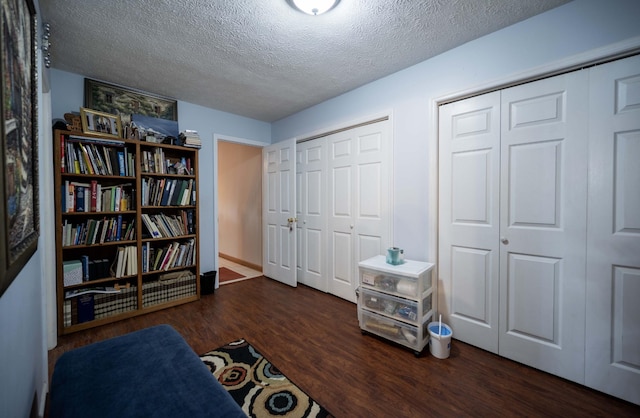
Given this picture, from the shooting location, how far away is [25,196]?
0.93 meters

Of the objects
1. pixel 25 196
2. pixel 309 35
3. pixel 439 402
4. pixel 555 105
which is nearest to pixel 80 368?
pixel 25 196

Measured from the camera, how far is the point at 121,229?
8.43 ft

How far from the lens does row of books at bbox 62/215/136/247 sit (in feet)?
7.53

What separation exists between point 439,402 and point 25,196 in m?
2.24

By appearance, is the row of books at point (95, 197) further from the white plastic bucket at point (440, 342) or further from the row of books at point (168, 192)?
the white plastic bucket at point (440, 342)

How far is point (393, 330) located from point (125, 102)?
3.58 metres

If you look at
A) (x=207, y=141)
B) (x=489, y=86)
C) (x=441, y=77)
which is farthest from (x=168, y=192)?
(x=489, y=86)

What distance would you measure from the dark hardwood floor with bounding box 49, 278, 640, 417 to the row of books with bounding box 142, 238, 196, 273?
49 centimetres

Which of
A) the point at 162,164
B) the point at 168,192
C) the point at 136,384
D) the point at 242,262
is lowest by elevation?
the point at 242,262

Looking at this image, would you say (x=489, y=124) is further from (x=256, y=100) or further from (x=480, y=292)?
(x=256, y=100)

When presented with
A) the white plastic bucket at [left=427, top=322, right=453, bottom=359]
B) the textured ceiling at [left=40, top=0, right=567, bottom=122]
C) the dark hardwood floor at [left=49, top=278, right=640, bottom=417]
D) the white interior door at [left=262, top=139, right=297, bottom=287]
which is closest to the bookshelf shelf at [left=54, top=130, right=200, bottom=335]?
the dark hardwood floor at [left=49, top=278, right=640, bottom=417]

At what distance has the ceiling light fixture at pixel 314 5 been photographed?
5.20 feet

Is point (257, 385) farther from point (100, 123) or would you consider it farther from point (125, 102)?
point (125, 102)

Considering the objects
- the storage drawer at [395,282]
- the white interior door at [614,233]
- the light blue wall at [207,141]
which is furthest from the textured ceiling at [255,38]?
the storage drawer at [395,282]
